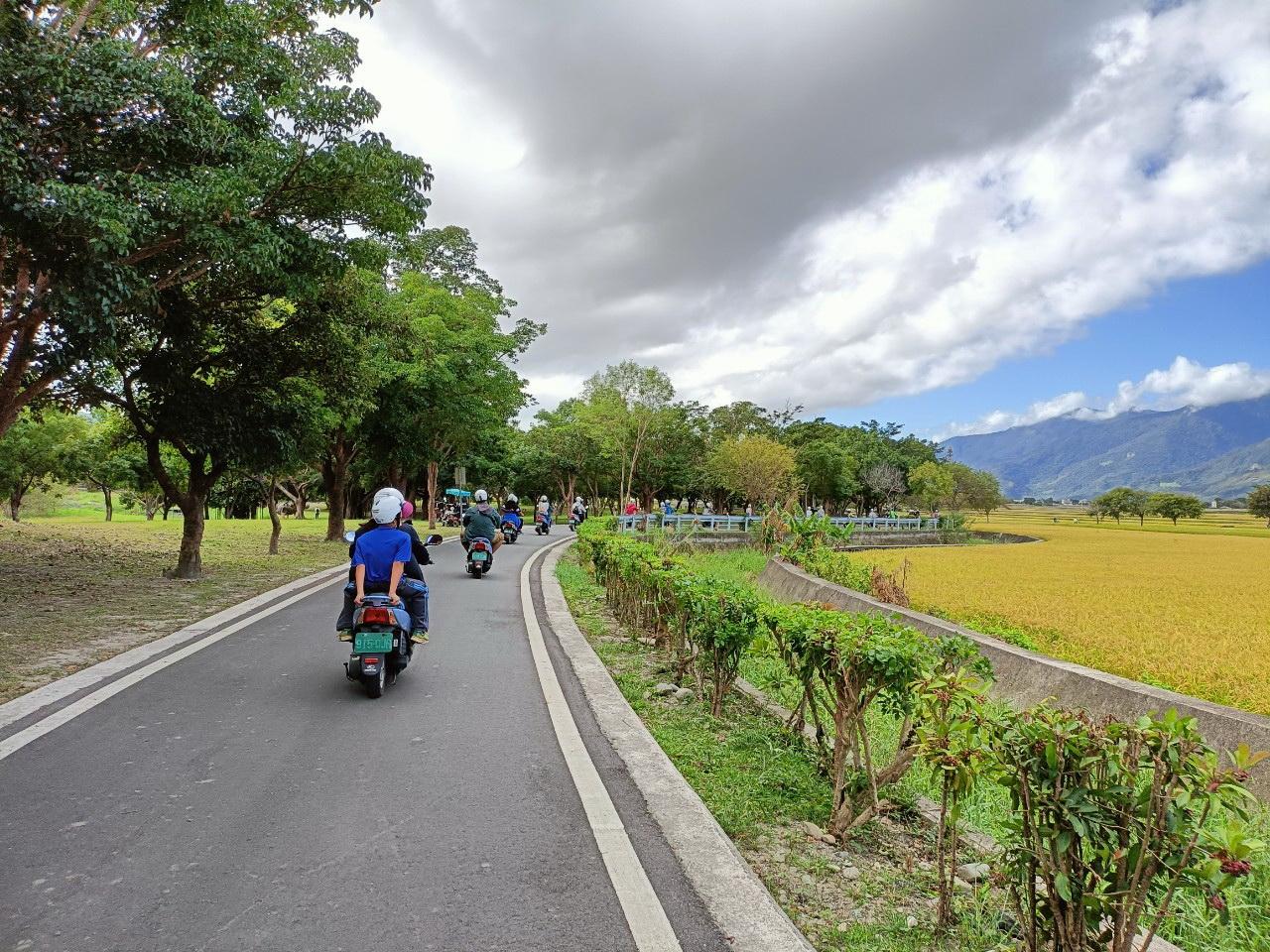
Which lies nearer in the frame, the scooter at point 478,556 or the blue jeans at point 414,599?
the blue jeans at point 414,599

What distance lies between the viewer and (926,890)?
322 centimetres

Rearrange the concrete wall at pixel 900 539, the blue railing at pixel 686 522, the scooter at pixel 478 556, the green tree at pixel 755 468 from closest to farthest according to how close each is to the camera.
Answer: the scooter at pixel 478 556 < the blue railing at pixel 686 522 < the concrete wall at pixel 900 539 < the green tree at pixel 755 468

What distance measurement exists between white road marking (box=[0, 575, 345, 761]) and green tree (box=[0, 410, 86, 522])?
29.5 m

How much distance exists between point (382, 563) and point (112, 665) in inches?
96.4

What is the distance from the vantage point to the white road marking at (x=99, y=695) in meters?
4.57

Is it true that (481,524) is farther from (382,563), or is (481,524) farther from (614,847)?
(614,847)

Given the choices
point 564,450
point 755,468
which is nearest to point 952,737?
point 755,468

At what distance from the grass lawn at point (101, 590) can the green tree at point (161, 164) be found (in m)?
2.69

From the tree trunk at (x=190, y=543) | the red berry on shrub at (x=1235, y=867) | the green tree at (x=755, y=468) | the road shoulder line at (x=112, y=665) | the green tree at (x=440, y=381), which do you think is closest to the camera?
the red berry on shrub at (x=1235, y=867)

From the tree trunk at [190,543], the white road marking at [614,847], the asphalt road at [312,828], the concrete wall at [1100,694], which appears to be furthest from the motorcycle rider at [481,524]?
the white road marking at [614,847]

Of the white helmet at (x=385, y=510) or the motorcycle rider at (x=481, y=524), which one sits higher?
the white helmet at (x=385, y=510)

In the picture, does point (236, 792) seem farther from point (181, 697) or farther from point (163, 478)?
point (163, 478)

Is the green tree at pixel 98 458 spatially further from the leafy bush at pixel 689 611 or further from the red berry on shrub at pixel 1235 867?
the red berry on shrub at pixel 1235 867

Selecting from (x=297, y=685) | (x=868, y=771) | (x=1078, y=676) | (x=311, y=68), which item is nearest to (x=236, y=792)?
(x=297, y=685)
